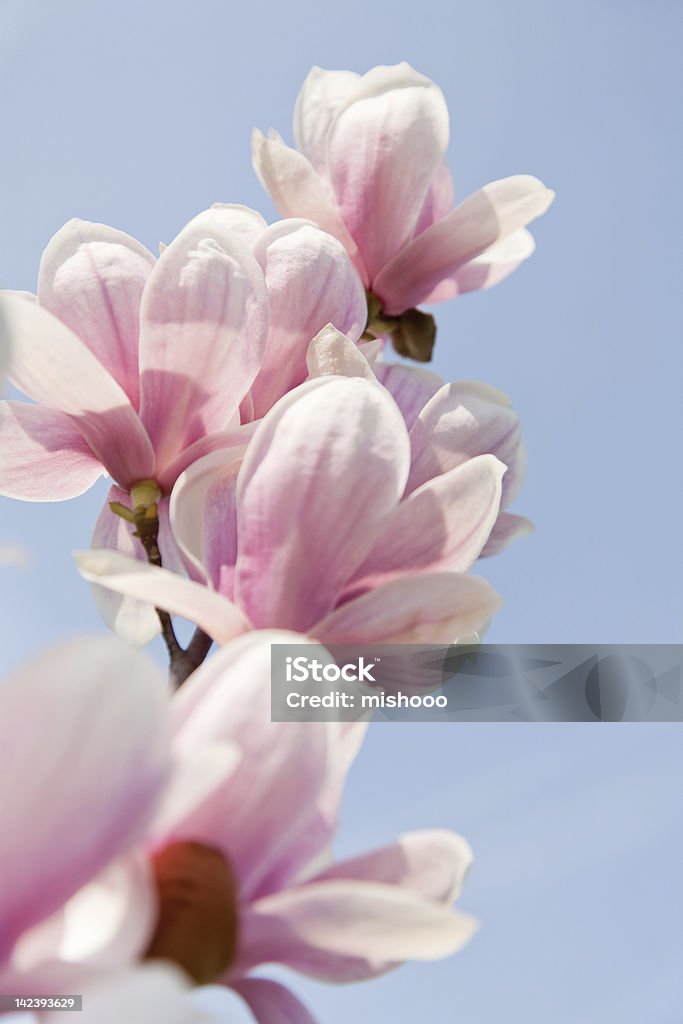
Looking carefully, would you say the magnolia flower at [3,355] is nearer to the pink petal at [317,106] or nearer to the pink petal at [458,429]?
the pink petal at [458,429]

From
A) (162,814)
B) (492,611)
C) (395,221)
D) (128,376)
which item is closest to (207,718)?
(162,814)

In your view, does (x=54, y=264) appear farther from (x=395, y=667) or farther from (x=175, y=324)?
(x=395, y=667)

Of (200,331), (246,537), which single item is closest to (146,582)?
(246,537)

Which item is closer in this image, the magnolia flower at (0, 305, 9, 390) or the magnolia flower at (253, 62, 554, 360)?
the magnolia flower at (0, 305, 9, 390)

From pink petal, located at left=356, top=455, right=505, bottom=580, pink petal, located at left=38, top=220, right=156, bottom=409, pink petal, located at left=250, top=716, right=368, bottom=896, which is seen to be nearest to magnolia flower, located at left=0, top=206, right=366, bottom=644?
pink petal, located at left=38, top=220, right=156, bottom=409

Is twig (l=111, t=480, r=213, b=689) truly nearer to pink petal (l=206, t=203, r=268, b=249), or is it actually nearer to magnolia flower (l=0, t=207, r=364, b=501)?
magnolia flower (l=0, t=207, r=364, b=501)

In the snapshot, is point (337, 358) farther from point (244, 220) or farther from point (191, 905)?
point (191, 905)

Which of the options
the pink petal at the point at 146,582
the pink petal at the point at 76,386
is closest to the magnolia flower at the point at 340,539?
the pink petal at the point at 146,582
